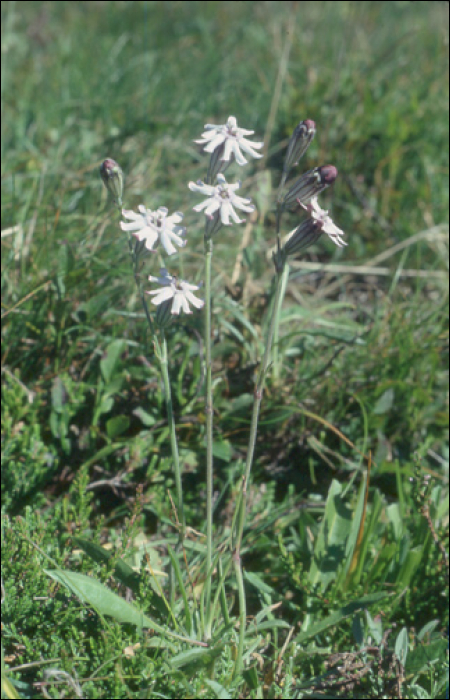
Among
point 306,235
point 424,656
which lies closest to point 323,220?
point 306,235

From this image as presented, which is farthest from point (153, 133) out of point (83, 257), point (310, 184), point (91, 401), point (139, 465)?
point (310, 184)

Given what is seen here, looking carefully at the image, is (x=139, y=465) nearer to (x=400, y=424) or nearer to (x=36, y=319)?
(x=36, y=319)

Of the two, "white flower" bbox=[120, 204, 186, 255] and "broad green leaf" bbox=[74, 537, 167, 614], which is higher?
"white flower" bbox=[120, 204, 186, 255]

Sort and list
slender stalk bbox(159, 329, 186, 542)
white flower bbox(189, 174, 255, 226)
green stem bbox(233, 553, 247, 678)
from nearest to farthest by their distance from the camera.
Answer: white flower bbox(189, 174, 255, 226) → slender stalk bbox(159, 329, 186, 542) → green stem bbox(233, 553, 247, 678)

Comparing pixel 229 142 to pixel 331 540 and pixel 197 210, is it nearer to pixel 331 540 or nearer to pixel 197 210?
pixel 197 210

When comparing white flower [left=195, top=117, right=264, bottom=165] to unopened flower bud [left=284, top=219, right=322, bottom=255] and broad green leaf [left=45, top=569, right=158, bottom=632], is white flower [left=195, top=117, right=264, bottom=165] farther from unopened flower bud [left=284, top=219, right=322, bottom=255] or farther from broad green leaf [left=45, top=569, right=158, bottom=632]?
broad green leaf [left=45, top=569, right=158, bottom=632]

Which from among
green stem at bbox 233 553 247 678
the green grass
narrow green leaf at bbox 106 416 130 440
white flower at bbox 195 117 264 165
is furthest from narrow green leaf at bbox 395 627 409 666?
white flower at bbox 195 117 264 165
